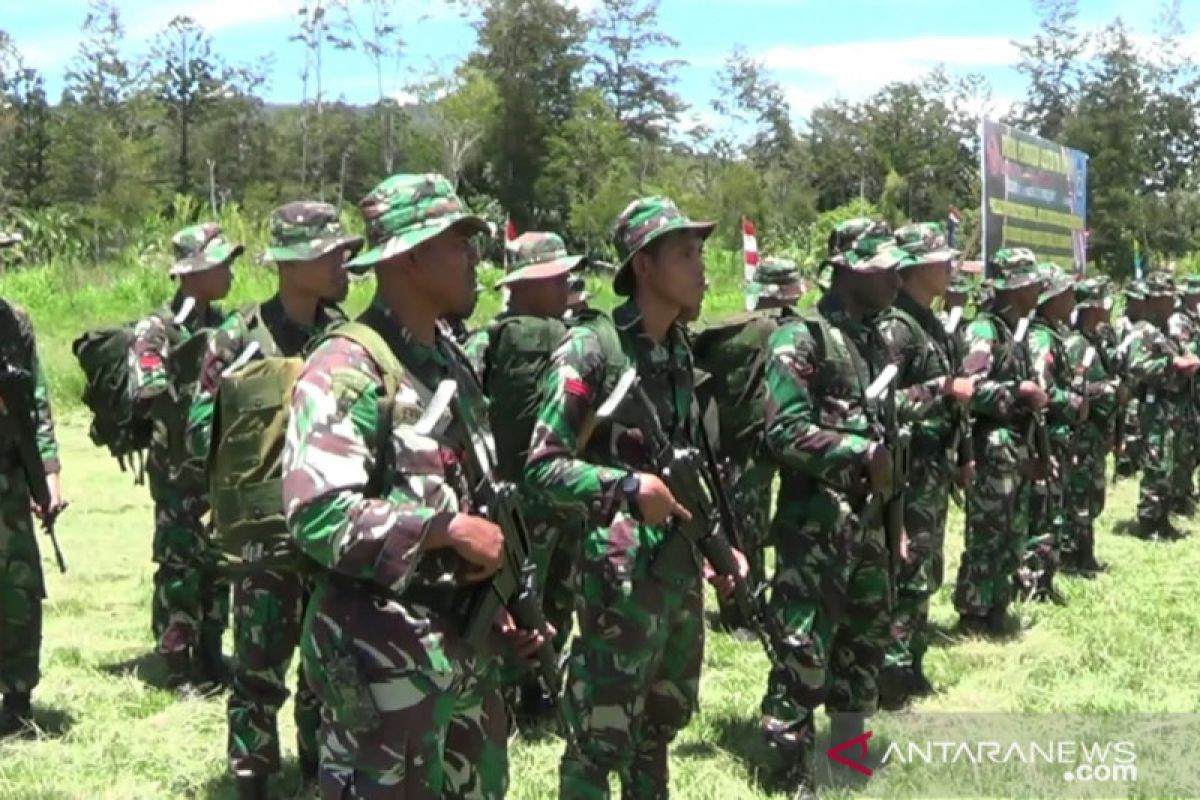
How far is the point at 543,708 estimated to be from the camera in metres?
5.97

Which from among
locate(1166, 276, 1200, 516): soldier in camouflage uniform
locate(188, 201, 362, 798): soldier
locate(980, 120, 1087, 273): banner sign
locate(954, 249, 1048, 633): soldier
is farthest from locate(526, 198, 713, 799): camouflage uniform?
locate(1166, 276, 1200, 516): soldier in camouflage uniform

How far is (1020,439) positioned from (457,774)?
5.01m

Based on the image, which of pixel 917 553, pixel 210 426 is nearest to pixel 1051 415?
pixel 917 553

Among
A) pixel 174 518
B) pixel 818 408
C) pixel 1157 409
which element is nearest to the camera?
pixel 818 408

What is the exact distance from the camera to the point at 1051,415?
27.3 feet

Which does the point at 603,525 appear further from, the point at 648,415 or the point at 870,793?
the point at 870,793

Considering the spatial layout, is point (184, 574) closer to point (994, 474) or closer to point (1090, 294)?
point (994, 474)

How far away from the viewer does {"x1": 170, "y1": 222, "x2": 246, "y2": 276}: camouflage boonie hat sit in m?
6.07

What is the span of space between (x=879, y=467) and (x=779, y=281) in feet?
12.2

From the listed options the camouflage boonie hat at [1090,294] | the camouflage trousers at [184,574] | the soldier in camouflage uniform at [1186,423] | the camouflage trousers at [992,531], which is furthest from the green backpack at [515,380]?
the soldier in camouflage uniform at [1186,423]

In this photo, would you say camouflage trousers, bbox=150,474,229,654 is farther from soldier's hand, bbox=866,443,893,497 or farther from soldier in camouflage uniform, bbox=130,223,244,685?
soldier's hand, bbox=866,443,893,497

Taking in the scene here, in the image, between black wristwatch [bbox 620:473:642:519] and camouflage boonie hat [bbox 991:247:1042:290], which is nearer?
black wristwatch [bbox 620:473:642:519]

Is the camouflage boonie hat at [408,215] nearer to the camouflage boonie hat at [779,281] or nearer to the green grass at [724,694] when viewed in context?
the green grass at [724,694]

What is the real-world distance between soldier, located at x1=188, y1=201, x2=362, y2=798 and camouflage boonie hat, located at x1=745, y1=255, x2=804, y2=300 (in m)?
3.84
